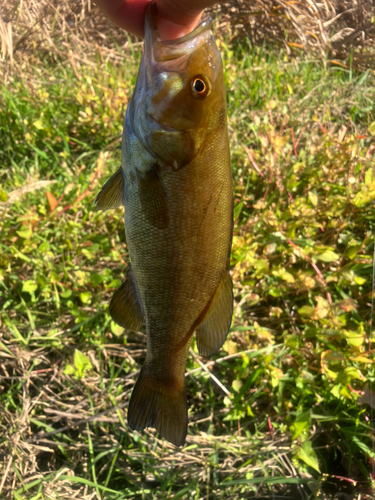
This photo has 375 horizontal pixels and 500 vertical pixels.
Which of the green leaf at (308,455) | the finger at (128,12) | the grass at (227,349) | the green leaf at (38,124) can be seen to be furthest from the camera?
the green leaf at (38,124)

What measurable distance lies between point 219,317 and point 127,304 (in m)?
0.41

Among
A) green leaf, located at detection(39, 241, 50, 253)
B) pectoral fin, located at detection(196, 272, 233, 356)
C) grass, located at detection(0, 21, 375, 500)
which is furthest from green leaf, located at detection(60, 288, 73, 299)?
pectoral fin, located at detection(196, 272, 233, 356)

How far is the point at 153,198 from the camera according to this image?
1.28 m

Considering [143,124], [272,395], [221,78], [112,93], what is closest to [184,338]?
[143,124]

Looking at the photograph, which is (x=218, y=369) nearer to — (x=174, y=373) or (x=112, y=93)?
(x=174, y=373)

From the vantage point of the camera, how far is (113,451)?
2.22m

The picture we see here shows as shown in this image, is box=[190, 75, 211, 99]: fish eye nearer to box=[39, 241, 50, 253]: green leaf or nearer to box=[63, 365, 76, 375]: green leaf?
box=[39, 241, 50, 253]: green leaf

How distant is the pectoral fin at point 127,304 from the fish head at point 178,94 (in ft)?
1.82

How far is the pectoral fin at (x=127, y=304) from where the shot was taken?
5.04 ft

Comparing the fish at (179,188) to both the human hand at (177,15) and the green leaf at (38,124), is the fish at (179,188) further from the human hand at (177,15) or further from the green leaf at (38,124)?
the green leaf at (38,124)

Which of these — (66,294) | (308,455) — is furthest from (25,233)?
(308,455)

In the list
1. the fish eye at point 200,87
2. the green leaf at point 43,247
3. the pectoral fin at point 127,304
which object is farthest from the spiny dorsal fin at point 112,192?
the green leaf at point 43,247

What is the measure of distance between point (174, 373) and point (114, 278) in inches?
48.2

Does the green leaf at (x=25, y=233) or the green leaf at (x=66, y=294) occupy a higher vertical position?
the green leaf at (x=25, y=233)
